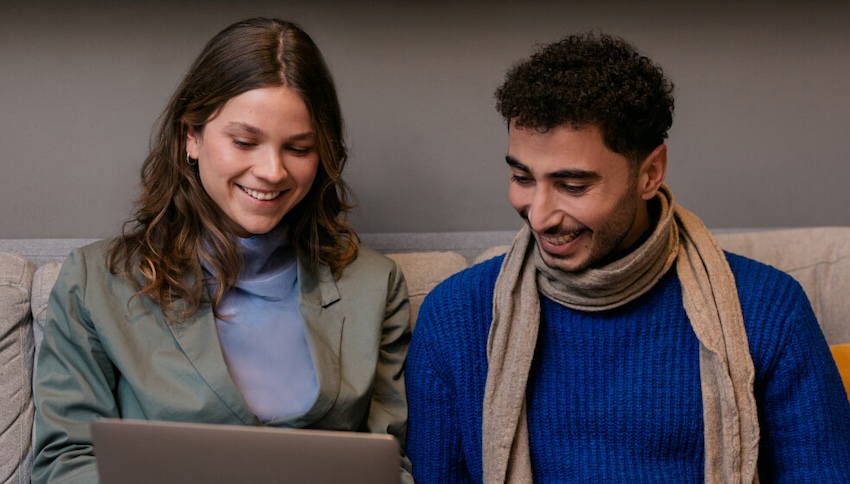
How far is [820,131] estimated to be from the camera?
2.27m

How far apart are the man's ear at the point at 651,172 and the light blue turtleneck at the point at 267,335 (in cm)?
64

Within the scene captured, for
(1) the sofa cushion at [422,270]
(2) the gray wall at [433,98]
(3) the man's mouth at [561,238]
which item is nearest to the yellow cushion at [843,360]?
(2) the gray wall at [433,98]

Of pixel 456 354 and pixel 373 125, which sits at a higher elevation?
pixel 373 125

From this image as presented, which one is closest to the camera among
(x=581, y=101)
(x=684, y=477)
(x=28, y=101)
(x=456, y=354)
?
(x=581, y=101)

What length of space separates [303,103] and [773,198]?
1.26m

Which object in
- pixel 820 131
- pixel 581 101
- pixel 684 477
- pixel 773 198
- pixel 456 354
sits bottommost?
pixel 684 477

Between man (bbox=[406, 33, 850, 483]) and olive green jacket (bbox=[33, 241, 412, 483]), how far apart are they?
11 cm

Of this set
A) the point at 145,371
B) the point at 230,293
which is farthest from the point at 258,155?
the point at 145,371

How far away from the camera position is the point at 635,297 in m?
1.56

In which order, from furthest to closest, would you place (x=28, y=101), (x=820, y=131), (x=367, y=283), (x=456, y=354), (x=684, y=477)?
(x=820, y=131) → (x=28, y=101) → (x=367, y=283) → (x=456, y=354) → (x=684, y=477)

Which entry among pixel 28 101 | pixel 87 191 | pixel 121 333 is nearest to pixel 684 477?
pixel 121 333

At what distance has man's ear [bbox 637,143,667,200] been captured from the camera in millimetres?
1522

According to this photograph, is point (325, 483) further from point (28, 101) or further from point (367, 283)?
point (28, 101)

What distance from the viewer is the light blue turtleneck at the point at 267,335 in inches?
64.3
